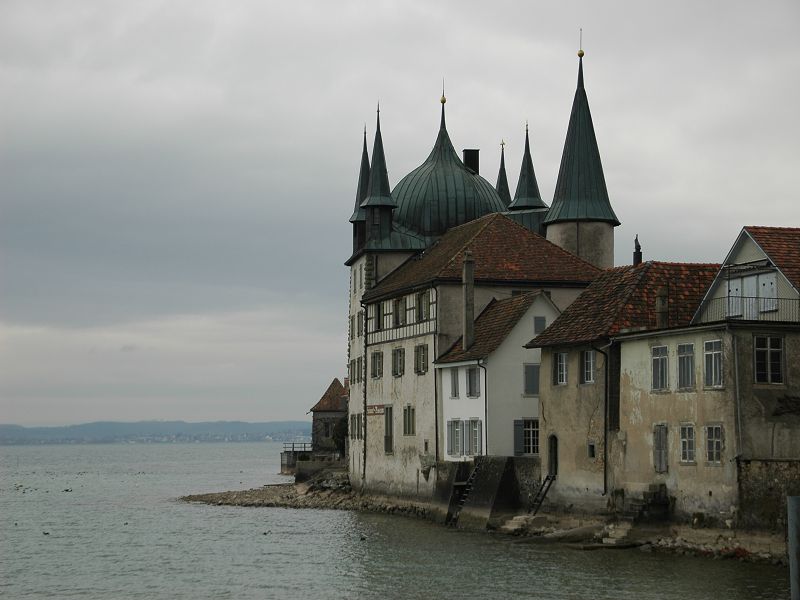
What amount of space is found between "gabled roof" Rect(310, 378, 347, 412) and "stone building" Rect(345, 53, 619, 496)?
1497 inches

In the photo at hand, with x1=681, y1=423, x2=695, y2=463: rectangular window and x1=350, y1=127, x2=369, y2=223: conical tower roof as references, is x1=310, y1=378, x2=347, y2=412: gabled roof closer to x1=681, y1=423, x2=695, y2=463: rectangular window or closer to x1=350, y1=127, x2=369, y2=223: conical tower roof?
x1=350, y1=127, x2=369, y2=223: conical tower roof

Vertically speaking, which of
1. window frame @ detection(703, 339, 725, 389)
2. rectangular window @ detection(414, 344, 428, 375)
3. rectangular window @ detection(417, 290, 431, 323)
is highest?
rectangular window @ detection(417, 290, 431, 323)

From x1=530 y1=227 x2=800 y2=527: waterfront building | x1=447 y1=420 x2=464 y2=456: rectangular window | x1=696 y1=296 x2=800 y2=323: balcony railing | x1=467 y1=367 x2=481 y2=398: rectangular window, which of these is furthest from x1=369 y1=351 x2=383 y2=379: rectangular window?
x1=696 y1=296 x2=800 y2=323: balcony railing

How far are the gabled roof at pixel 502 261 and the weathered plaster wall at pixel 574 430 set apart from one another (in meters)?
12.1

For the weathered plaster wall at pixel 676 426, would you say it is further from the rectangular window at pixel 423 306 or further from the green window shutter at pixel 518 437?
the rectangular window at pixel 423 306

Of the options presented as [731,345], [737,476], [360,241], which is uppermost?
[360,241]

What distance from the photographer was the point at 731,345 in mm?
46062

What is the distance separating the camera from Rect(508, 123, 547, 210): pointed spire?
3477 inches

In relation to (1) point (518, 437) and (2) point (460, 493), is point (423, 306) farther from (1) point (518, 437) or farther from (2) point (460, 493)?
(2) point (460, 493)

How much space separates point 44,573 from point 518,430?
67.8ft

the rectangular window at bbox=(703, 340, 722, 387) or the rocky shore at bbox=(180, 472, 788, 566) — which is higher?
the rectangular window at bbox=(703, 340, 722, 387)

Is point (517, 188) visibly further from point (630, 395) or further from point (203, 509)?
point (630, 395)

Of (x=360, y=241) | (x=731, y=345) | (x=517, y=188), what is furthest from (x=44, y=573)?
(x=517, y=188)

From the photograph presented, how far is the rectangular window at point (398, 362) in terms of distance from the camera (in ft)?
240
